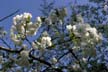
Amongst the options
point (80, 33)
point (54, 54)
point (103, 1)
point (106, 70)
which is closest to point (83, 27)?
point (80, 33)

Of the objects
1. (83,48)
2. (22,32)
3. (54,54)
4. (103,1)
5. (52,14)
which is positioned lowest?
(83,48)

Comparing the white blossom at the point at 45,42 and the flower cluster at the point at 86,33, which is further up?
the white blossom at the point at 45,42

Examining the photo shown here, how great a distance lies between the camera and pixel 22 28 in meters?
5.67

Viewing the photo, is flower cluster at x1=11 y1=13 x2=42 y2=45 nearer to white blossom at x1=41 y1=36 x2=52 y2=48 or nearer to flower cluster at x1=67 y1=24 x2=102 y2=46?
white blossom at x1=41 y1=36 x2=52 y2=48

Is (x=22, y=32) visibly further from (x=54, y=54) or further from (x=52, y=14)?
(x=54, y=54)

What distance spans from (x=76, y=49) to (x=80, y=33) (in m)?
0.70

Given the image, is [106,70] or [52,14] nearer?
[52,14]

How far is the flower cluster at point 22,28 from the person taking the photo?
5.66 metres

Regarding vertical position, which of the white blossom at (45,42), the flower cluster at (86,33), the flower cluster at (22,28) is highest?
the flower cluster at (22,28)

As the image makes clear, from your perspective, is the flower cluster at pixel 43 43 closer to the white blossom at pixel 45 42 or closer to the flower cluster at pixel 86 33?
the white blossom at pixel 45 42

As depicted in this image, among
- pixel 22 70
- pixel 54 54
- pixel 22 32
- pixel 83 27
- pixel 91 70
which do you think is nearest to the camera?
pixel 83 27

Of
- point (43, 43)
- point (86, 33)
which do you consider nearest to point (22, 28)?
point (43, 43)

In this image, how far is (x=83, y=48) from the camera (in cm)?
540

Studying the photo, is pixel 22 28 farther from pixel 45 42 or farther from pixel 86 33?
pixel 86 33
